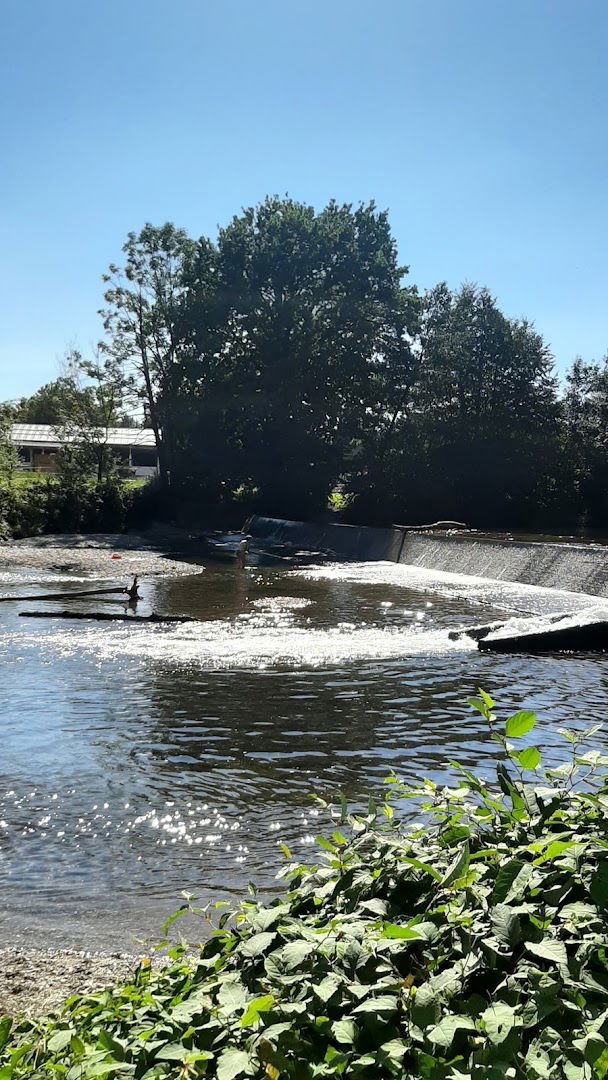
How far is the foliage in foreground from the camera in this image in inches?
89.3

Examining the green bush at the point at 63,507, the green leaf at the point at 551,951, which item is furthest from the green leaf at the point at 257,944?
the green bush at the point at 63,507

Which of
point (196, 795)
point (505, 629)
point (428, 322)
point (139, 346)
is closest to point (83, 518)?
point (139, 346)

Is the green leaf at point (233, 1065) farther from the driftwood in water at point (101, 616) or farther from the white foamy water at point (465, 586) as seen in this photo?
the white foamy water at point (465, 586)

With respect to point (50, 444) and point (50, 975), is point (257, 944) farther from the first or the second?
point (50, 444)

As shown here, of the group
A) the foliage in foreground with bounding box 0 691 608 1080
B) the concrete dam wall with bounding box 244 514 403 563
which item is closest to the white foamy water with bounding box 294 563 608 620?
the concrete dam wall with bounding box 244 514 403 563

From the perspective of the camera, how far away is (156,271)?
49406 mm

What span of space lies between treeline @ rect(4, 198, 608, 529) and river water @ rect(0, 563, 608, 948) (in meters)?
27.0

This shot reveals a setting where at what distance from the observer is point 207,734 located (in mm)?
9367

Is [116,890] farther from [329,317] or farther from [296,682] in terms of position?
[329,317]

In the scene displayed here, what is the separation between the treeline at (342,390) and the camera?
4431 centimetres

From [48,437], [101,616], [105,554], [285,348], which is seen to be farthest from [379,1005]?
[48,437]

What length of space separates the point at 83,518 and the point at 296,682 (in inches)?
1192

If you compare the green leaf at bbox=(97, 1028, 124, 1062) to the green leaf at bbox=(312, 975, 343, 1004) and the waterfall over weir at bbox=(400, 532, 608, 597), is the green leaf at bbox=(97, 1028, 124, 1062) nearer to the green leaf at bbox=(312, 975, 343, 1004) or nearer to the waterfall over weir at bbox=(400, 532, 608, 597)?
the green leaf at bbox=(312, 975, 343, 1004)

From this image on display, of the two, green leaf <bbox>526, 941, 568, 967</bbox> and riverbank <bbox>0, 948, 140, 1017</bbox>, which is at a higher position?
green leaf <bbox>526, 941, 568, 967</bbox>
